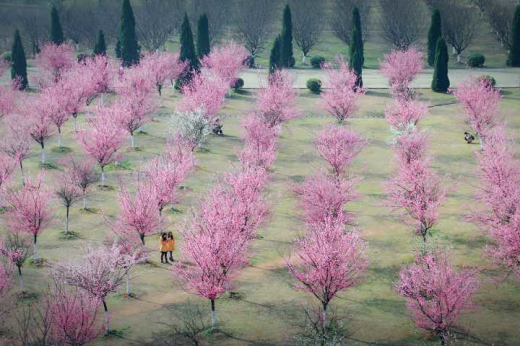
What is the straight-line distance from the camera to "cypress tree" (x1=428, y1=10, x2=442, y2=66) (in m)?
86.4

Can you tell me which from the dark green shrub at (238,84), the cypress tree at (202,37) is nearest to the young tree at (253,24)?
the cypress tree at (202,37)

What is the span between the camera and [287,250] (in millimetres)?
39406

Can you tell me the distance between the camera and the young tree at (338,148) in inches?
1905

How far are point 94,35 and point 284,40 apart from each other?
35.0 m

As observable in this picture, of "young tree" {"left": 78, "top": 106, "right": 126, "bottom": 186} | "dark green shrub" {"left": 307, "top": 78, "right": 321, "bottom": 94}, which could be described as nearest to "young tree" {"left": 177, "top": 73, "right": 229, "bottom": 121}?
"young tree" {"left": 78, "top": 106, "right": 126, "bottom": 186}

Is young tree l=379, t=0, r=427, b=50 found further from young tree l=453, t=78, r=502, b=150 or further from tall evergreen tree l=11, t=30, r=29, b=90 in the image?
tall evergreen tree l=11, t=30, r=29, b=90

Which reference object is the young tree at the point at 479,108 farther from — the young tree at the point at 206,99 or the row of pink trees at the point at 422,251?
the young tree at the point at 206,99

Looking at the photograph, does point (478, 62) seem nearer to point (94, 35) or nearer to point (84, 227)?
point (94, 35)

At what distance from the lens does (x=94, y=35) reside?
107500 millimetres

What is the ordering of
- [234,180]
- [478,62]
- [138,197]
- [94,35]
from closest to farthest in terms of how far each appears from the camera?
[138,197] < [234,180] < [478,62] < [94,35]

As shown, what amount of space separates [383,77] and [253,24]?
2750cm

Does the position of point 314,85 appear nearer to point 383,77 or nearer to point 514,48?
point 383,77

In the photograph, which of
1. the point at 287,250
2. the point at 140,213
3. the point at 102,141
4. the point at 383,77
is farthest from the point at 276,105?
the point at 383,77

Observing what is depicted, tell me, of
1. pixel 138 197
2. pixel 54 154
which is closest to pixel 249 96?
pixel 54 154
